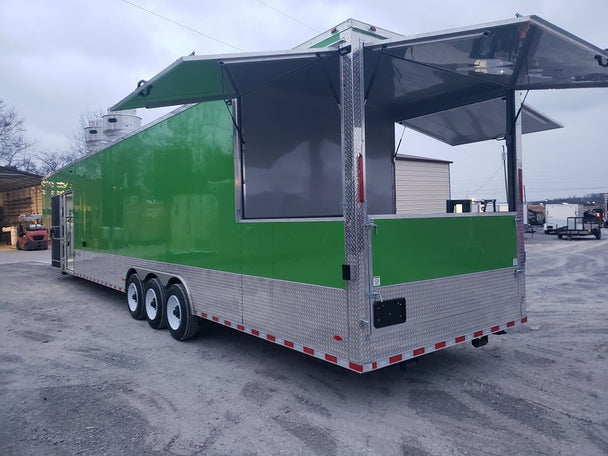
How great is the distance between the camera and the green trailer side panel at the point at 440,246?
12.6 feet

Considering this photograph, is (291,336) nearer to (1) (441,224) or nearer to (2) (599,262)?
(1) (441,224)

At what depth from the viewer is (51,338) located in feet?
21.6

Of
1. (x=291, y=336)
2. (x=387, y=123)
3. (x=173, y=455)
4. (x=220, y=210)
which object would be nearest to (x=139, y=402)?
(x=173, y=455)

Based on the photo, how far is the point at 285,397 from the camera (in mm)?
4270

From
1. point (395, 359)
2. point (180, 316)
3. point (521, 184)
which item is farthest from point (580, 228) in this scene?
point (395, 359)

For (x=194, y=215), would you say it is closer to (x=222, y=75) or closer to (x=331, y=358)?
(x=222, y=75)

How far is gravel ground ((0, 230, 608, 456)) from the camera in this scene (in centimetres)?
344

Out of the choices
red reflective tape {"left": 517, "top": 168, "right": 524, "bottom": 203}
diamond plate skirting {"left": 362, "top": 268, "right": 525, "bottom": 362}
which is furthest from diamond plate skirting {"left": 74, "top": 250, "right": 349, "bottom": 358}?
red reflective tape {"left": 517, "top": 168, "right": 524, "bottom": 203}

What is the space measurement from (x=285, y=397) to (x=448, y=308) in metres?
1.76

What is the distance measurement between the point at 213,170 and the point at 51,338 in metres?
3.66

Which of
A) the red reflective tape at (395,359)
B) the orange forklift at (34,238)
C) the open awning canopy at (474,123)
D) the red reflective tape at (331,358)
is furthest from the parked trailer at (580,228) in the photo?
the orange forklift at (34,238)

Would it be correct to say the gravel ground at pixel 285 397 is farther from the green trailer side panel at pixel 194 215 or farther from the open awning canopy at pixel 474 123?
the open awning canopy at pixel 474 123

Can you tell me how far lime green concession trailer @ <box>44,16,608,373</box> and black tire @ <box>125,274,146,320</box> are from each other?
6 centimetres

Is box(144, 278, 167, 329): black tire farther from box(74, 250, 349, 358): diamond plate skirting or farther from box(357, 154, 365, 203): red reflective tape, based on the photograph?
box(357, 154, 365, 203): red reflective tape
